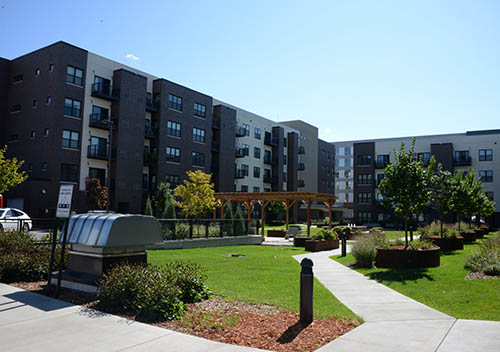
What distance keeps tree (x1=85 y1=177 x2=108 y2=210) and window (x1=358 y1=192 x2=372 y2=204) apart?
4266 centimetres

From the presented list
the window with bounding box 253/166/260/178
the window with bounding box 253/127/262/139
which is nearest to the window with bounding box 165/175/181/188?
the window with bounding box 253/166/260/178

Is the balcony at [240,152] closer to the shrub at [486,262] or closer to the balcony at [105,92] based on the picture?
the balcony at [105,92]

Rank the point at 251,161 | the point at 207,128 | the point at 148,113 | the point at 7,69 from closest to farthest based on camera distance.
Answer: the point at 7,69 → the point at 148,113 → the point at 207,128 → the point at 251,161

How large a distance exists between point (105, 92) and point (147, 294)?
36.6 meters

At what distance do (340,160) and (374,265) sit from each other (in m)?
99.8

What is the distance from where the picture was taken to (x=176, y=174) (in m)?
46.8

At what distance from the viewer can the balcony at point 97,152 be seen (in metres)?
38.9

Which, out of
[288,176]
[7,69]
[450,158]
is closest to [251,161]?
[288,176]

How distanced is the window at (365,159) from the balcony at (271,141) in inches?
550

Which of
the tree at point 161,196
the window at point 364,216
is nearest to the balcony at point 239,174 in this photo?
the tree at point 161,196

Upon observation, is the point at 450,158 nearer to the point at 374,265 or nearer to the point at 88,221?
the point at 374,265

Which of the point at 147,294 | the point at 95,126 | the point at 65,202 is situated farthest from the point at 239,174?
the point at 147,294

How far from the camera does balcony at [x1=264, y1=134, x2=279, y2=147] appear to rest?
67312mm

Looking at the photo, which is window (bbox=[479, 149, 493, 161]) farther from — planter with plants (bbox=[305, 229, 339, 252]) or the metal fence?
the metal fence
